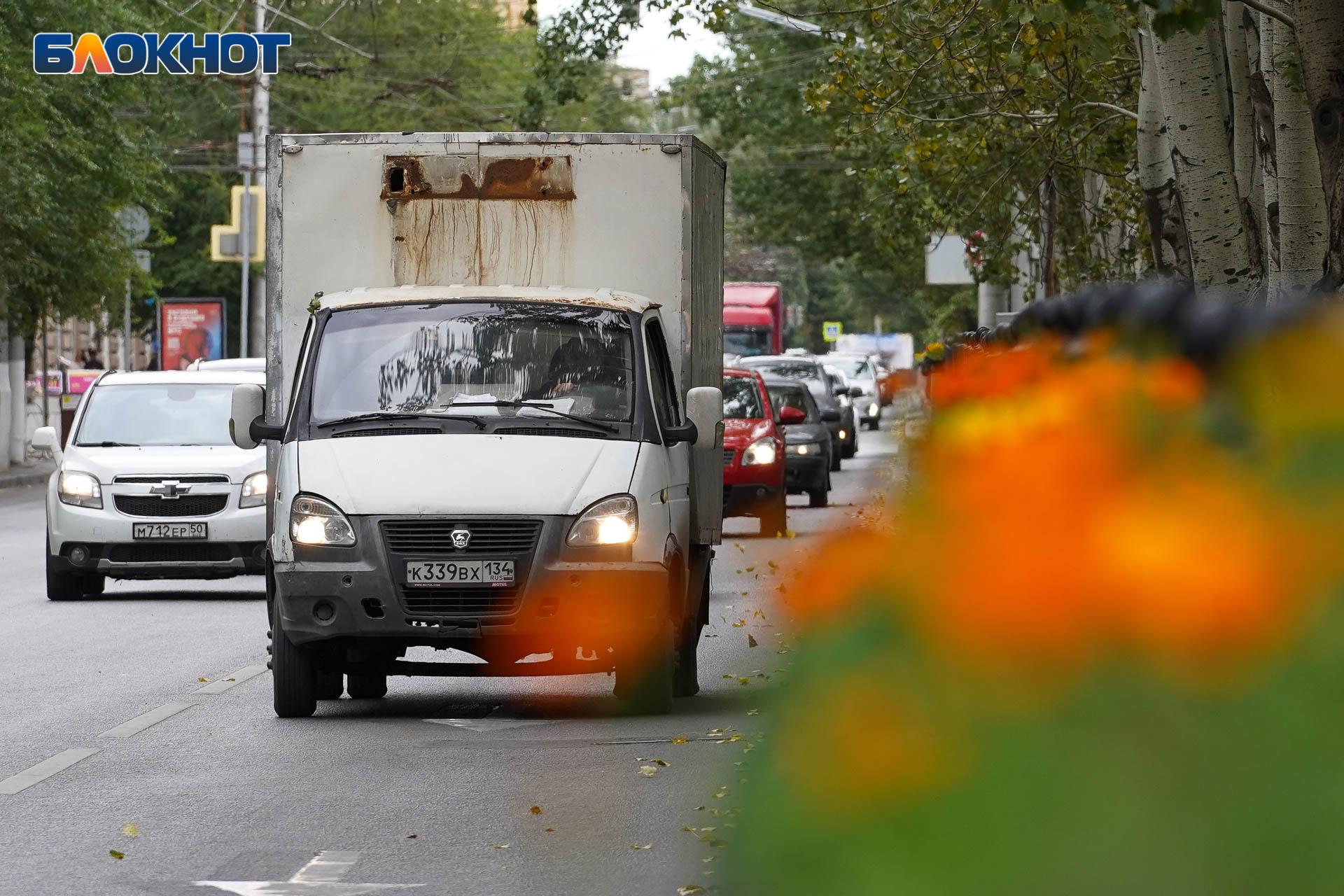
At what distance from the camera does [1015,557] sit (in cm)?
233

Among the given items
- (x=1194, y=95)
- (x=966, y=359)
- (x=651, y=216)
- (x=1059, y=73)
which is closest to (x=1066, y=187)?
(x=1059, y=73)

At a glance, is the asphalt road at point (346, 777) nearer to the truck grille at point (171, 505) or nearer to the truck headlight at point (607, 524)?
the truck headlight at point (607, 524)

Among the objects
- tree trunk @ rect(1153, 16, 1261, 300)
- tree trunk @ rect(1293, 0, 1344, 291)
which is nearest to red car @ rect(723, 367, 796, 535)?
tree trunk @ rect(1153, 16, 1261, 300)

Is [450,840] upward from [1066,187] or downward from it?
downward

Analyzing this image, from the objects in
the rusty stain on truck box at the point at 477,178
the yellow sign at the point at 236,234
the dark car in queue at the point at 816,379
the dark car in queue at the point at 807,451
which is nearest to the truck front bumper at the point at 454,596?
the rusty stain on truck box at the point at 477,178

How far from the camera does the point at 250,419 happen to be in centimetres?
1132

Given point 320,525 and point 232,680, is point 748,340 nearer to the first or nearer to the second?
point 232,680

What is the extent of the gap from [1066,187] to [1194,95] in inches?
810

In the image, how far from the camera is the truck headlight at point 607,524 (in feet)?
33.4

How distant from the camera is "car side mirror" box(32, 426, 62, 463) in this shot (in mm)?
16969

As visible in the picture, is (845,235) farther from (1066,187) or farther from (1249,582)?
(1249,582)

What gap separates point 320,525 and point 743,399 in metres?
15.6

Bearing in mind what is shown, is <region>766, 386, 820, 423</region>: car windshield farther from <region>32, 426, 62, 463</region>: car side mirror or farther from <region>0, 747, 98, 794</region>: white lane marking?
<region>0, 747, 98, 794</region>: white lane marking

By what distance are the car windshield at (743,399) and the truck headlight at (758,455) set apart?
18.5 inches
